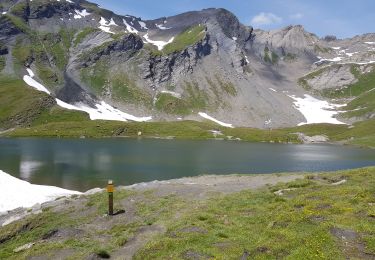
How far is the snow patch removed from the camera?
153 ft

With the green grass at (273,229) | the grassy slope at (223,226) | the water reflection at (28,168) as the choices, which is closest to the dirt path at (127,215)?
the grassy slope at (223,226)

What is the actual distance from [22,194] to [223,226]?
33.5 m

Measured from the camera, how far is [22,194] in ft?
166

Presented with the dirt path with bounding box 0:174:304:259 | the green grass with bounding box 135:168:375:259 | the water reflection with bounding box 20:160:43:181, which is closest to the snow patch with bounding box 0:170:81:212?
the dirt path with bounding box 0:174:304:259

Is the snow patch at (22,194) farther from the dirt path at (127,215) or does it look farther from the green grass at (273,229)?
the green grass at (273,229)

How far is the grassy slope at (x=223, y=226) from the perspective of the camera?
19359 millimetres

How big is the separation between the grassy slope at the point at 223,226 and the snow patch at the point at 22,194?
8.99 m

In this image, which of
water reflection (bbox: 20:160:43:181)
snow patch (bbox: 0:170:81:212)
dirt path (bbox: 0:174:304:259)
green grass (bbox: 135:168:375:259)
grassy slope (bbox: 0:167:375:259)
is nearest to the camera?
green grass (bbox: 135:168:375:259)

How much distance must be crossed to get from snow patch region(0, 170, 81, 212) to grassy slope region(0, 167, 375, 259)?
8990mm

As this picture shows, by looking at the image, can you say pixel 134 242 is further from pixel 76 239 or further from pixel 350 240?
pixel 350 240

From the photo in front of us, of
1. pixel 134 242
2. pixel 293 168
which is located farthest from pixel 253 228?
pixel 293 168

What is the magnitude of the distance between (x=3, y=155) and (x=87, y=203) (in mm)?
82979

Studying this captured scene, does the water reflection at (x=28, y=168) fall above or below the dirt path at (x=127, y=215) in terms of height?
below

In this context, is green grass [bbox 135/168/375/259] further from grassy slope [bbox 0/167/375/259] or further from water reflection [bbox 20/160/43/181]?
water reflection [bbox 20/160/43/181]
